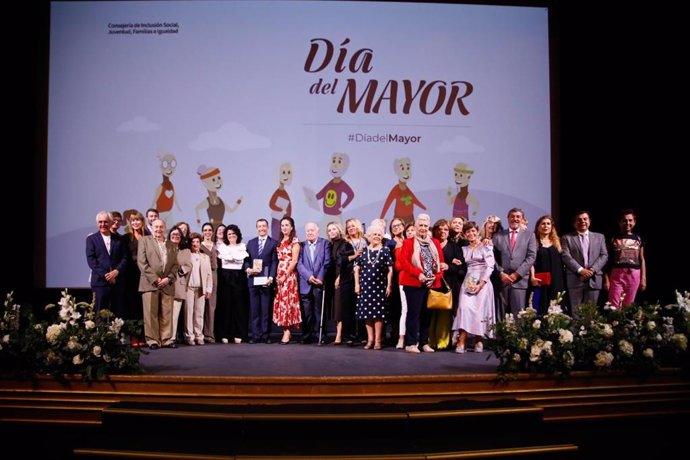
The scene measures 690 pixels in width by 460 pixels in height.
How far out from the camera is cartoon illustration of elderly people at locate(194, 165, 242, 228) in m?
6.67

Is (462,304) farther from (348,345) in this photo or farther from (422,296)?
(348,345)

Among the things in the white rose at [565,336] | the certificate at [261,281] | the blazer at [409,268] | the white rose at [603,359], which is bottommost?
the white rose at [603,359]

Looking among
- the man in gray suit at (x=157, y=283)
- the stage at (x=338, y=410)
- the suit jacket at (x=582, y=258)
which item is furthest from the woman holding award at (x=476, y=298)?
the man in gray suit at (x=157, y=283)

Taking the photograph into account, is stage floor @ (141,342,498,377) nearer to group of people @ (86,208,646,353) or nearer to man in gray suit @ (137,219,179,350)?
man in gray suit @ (137,219,179,350)

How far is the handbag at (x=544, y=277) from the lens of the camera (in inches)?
218

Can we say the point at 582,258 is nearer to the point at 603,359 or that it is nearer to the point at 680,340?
the point at 680,340

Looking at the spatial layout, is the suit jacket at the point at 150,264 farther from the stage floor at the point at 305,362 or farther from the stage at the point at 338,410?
the stage at the point at 338,410

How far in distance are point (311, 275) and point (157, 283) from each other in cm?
145

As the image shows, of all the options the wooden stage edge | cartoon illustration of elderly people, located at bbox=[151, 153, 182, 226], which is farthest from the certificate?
the wooden stage edge

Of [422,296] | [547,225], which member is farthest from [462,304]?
[547,225]

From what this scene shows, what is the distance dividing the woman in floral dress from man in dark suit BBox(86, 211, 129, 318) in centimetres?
147

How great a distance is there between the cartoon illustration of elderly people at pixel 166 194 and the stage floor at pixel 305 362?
1.72 meters

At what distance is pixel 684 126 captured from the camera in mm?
6613

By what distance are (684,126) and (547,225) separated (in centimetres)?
242
